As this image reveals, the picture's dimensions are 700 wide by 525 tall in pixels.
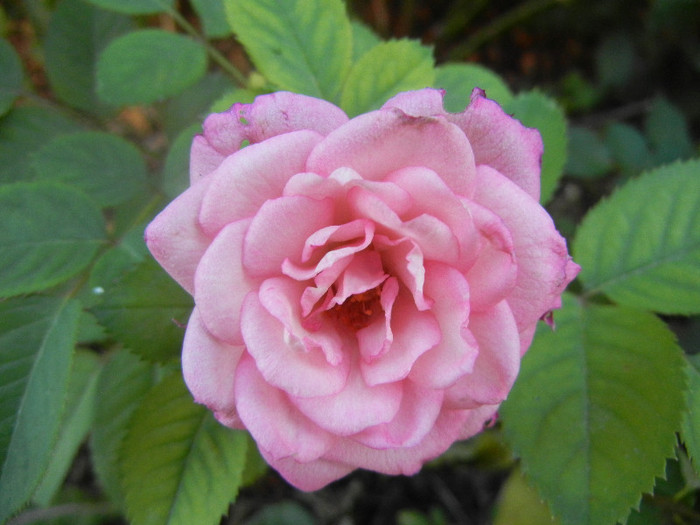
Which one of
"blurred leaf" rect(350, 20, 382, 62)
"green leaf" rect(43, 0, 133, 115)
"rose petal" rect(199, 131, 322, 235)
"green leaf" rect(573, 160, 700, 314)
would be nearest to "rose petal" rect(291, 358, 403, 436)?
"rose petal" rect(199, 131, 322, 235)

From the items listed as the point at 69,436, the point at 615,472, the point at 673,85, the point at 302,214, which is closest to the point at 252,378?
the point at 302,214

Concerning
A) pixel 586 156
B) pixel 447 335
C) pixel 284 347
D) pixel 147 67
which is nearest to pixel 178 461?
pixel 284 347

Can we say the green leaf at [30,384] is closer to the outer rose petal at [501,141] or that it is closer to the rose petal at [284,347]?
the rose petal at [284,347]

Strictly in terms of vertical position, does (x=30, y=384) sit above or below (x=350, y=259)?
below

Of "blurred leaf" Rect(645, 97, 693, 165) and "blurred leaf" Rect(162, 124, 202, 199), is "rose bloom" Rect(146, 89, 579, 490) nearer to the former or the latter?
"blurred leaf" Rect(162, 124, 202, 199)

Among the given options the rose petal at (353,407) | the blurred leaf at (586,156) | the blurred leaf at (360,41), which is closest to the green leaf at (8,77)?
the blurred leaf at (360,41)

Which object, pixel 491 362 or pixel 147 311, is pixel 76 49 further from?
pixel 491 362

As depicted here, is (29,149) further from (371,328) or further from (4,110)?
(371,328)
